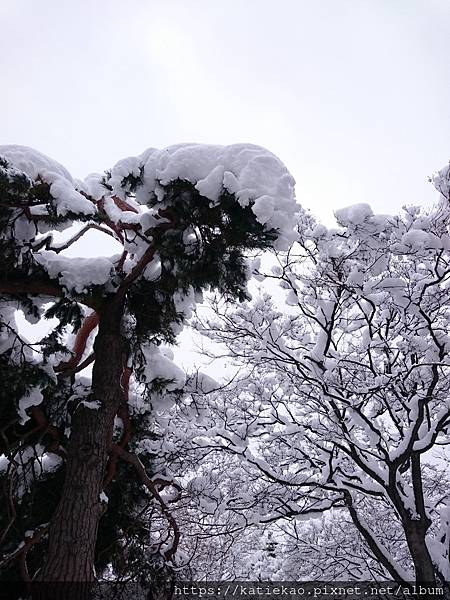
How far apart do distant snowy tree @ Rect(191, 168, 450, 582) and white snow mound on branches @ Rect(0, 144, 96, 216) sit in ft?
11.4

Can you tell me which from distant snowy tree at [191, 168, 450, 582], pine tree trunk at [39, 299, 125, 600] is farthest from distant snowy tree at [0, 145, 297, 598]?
A: distant snowy tree at [191, 168, 450, 582]

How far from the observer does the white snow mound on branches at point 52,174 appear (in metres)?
3.63

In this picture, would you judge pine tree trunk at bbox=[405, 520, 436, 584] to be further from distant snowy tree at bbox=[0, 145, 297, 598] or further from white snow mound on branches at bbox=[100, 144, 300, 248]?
white snow mound on branches at bbox=[100, 144, 300, 248]

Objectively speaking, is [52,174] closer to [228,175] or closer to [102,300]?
[102,300]

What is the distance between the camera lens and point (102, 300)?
14.5 ft

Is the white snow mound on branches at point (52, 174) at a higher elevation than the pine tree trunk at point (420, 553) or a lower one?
higher

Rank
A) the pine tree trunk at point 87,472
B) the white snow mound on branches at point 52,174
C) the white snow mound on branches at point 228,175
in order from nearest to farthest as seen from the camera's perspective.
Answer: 1. the pine tree trunk at point 87,472
2. the white snow mound on branches at point 228,175
3. the white snow mound on branches at point 52,174

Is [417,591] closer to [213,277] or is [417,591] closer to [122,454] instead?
[122,454]

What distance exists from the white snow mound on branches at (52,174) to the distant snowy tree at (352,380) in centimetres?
348

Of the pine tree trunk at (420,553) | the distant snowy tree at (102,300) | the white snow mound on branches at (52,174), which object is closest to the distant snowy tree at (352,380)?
the pine tree trunk at (420,553)

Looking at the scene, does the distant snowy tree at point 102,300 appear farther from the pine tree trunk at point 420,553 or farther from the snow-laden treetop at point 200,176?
the pine tree trunk at point 420,553

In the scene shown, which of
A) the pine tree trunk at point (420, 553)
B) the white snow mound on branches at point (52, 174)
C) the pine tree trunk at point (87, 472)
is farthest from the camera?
the pine tree trunk at point (420, 553)

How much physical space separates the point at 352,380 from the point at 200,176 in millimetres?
4346

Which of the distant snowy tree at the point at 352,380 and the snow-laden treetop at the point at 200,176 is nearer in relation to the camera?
the snow-laden treetop at the point at 200,176
